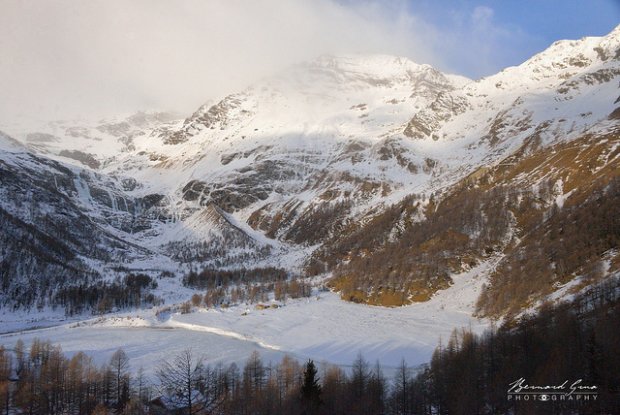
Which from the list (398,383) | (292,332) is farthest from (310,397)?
(292,332)

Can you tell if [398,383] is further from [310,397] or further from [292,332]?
[292,332]

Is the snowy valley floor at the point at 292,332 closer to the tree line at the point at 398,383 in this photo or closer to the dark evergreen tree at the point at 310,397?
the tree line at the point at 398,383

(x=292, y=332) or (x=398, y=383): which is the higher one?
(x=292, y=332)

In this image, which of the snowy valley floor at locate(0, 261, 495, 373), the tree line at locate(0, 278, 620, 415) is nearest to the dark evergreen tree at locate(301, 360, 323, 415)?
the tree line at locate(0, 278, 620, 415)

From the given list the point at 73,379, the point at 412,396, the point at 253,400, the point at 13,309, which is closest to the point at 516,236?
the point at 412,396

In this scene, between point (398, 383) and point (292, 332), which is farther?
point (292, 332)

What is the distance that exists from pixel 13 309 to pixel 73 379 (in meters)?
136

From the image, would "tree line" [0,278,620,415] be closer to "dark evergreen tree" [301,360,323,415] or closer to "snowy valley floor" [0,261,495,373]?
"dark evergreen tree" [301,360,323,415]

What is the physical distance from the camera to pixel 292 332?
385 feet

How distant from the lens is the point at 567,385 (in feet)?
163

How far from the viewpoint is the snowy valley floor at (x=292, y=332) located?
96.4 m

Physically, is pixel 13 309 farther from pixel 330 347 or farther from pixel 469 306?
pixel 469 306

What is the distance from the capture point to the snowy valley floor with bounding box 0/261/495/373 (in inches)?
3797

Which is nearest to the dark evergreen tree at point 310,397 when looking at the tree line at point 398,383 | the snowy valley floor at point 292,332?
the tree line at point 398,383
